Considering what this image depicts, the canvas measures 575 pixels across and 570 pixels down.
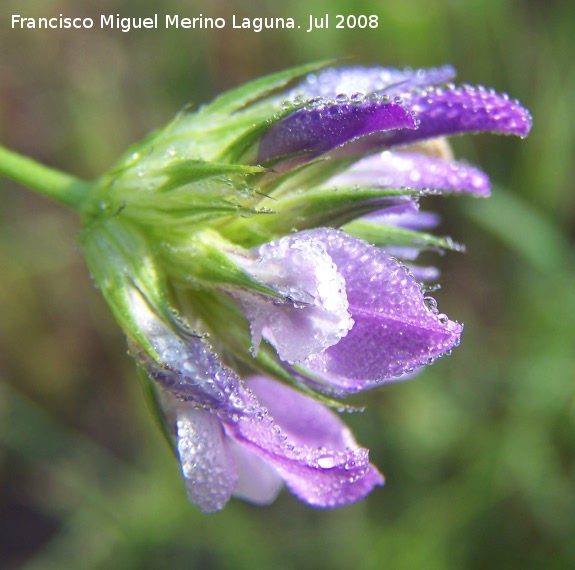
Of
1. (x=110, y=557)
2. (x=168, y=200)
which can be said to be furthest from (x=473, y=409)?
(x=168, y=200)

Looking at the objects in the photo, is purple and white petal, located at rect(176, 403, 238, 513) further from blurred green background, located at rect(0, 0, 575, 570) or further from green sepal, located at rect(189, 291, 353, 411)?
blurred green background, located at rect(0, 0, 575, 570)

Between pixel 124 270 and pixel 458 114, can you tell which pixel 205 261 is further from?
pixel 458 114

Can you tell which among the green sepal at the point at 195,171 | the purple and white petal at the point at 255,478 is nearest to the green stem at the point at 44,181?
the green sepal at the point at 195,171

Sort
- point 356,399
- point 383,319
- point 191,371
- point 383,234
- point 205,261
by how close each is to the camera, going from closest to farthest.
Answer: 1. point 383,319
2. point 191,371
3. point 205,261
4. point 383,234
5. point 356,399

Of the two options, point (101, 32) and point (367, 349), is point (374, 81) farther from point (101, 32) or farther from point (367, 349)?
point (101, 32)

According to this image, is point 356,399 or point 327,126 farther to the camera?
point 356,399

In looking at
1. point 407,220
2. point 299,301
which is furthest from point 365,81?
point 299,301
